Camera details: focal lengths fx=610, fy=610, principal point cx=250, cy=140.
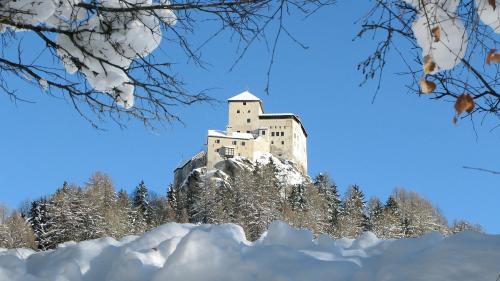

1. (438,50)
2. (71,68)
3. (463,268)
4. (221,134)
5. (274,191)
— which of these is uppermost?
(221,134)

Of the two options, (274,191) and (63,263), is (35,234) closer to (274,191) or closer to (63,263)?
(274,191)

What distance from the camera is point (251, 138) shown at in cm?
7369

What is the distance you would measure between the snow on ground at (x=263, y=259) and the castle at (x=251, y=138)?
67.1m

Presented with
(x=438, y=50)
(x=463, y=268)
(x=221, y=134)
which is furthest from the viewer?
(x=221, y=134)

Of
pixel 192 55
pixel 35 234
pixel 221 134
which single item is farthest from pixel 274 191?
pixel 192 55

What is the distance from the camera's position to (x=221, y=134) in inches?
2899

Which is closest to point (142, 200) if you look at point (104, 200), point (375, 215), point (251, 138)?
point (104, 200)

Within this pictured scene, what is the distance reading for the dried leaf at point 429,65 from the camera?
232 cm

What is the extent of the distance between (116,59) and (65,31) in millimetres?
378

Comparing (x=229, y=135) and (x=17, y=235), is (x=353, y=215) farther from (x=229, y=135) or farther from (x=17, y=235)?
(x=17, y=235)

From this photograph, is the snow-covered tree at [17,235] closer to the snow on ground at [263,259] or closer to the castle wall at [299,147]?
the snow on ground at [263,259]

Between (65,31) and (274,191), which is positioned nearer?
(65,31)

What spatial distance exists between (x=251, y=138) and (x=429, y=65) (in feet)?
234

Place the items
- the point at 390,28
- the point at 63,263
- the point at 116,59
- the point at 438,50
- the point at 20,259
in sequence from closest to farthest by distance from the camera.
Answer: the point at 438,50 < the point at 390,28 < the point at 63,263 < the point at 20,259 < the point at 116,59
